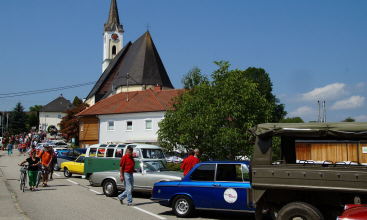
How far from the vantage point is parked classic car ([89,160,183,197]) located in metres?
13.9

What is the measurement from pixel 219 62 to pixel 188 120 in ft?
13.5

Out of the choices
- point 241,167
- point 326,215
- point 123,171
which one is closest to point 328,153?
point 241,167

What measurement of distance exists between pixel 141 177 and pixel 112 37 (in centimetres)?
8274

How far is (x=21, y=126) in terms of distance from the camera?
377 ft

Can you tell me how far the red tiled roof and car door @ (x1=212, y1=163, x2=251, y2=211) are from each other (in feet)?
115

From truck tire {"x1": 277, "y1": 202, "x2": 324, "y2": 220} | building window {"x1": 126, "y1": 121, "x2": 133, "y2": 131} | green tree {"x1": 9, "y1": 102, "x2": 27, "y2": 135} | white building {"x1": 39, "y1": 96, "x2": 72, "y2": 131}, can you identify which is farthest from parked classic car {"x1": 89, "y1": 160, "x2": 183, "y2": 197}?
white building {"x1": 39, "y1": 96, "x2": 72, "y2": 131}

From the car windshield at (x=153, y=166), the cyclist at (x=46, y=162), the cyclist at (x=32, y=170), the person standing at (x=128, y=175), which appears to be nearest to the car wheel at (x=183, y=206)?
the person standing at (x=128, y=175)

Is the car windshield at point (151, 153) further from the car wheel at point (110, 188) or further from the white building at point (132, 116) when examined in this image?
the white building at point (132, 116)

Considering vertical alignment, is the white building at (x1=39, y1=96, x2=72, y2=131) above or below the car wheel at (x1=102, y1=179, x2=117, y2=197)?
above

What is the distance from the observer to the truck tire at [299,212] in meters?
7.78

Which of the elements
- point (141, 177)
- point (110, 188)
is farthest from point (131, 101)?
point (141, 177)

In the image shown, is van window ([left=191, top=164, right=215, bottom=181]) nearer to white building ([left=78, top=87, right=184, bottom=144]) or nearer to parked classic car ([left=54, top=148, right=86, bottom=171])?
parked classic car ([left=54, top=148, right=86, bottom=171])

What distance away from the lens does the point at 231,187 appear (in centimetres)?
1010

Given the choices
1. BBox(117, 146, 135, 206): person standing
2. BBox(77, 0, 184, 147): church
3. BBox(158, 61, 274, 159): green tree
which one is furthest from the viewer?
BBox(77, 0, 184, 147): church
